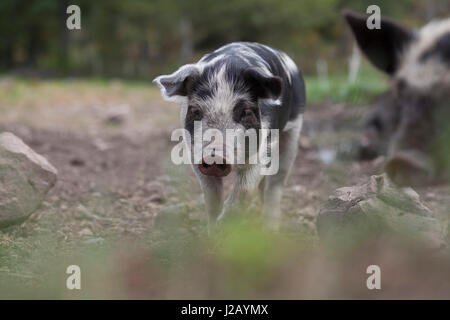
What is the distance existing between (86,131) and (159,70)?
59.7 ft

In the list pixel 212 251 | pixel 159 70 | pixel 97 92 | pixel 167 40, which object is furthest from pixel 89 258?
pixel 167 40

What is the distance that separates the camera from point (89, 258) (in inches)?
125

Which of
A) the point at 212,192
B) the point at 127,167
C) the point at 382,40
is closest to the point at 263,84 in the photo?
the point at 212,192

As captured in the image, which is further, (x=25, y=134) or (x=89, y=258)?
(x=25, y=134)

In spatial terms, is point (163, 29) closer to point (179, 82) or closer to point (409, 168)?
point (409, 168)

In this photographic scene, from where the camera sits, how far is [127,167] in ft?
22.1

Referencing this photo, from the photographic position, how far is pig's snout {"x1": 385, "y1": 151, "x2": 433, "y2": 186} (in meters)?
5.23

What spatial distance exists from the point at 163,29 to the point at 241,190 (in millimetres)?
26305

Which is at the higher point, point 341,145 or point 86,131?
point 86,131

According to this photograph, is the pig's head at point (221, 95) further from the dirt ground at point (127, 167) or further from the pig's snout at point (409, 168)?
the pig's snout at point (409, 168)

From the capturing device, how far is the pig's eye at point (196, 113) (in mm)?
3656

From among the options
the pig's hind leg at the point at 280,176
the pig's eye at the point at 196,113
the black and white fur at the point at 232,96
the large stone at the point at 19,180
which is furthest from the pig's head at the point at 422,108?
the large stone at the point at 19,180

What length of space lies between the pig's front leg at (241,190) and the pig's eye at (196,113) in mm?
420
